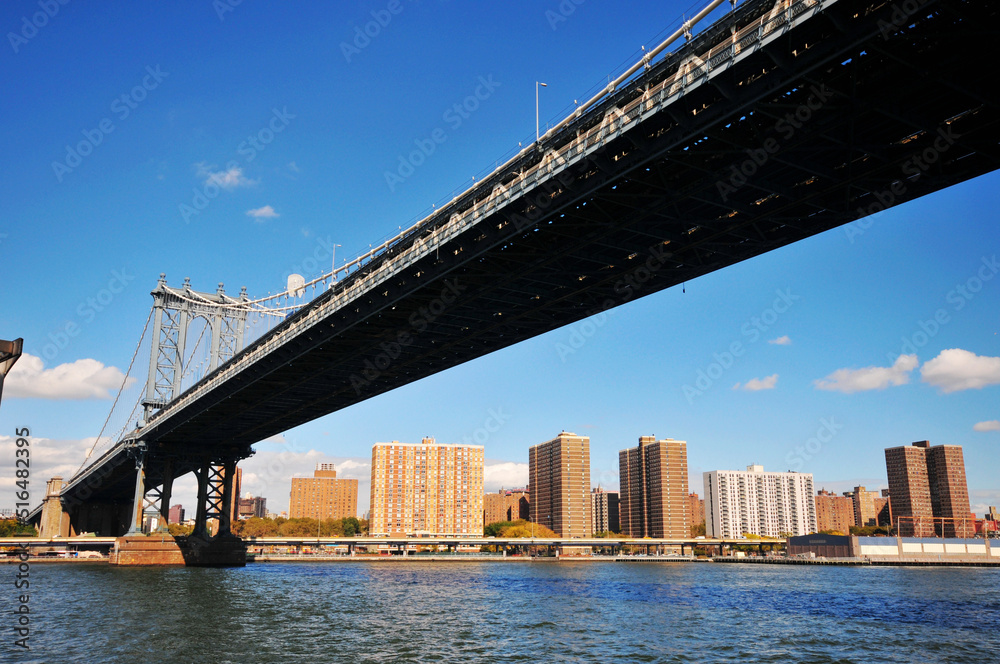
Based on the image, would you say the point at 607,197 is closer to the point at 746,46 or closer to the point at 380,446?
the point at 746,46

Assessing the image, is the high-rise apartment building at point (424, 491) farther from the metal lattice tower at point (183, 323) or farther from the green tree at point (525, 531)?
the metal lattice tower at point (183, 323)

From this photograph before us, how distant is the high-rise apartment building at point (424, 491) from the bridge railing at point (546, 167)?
14184cm

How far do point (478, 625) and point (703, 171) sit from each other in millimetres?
21023

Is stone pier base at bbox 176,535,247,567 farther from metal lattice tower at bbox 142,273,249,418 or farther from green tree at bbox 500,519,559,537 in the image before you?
green tree at bbox 500,519,559,537

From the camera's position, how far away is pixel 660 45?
74.5ft

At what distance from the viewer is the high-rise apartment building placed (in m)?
189

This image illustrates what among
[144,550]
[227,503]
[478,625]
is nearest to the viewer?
[478,625]

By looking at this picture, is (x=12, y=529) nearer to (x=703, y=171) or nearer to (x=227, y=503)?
(x=227, y=503)

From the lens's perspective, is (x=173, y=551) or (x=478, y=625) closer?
(x=478, y=625)

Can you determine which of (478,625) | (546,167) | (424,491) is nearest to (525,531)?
(424,491)

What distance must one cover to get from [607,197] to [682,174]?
8.94ft

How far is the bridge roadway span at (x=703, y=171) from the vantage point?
18.8 m

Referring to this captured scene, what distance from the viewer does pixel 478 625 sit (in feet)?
105

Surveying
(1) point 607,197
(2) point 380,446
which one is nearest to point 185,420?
(1) point 607,197
